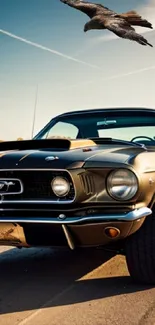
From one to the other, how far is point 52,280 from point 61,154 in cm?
111

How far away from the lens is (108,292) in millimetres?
3789

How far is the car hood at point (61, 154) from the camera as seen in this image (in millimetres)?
3607

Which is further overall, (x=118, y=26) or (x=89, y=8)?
(x=89, y=8)

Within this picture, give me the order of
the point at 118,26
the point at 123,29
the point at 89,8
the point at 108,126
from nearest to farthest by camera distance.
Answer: the point at 108,126 < the point at 123,29 < the point at 118,26 < the point at 89,8

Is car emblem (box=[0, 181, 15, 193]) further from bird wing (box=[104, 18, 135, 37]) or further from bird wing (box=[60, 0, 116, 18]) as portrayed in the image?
bird wing (box=[60, 0, 116, 18])

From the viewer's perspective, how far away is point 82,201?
3.56 meters

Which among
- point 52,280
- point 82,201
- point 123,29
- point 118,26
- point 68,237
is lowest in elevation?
point 52,280

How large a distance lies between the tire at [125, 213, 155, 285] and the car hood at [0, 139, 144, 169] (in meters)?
0.55

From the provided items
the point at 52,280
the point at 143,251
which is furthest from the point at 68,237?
the point at 52,280

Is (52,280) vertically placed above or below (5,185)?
below

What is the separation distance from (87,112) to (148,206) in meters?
2.08

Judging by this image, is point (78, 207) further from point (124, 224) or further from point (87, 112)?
point (87, 112)

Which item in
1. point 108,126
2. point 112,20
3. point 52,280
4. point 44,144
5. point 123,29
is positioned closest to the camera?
point 52,280

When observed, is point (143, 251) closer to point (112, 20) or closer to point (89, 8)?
point (112, 20)
